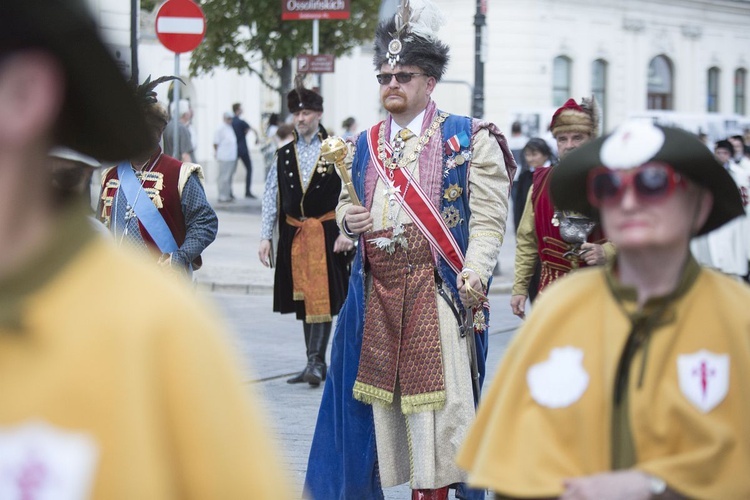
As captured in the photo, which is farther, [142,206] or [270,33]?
[270,33]

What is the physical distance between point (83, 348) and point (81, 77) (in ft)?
1.07

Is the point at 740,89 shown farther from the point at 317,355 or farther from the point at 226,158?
the point at 317,355

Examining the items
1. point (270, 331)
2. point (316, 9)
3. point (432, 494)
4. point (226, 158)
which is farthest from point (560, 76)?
point (432, 494)

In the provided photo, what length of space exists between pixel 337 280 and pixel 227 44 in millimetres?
15682

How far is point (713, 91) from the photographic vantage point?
47344mm

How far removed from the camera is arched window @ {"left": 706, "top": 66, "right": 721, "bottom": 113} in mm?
46969

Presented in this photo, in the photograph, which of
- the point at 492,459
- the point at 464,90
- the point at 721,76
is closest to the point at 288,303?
the point at 492,459

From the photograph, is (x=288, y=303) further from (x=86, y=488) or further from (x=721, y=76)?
(x=721, y=76)

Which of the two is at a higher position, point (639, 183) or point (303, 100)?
point (303, 100)

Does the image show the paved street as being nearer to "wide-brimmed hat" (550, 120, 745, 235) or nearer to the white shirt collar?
the white shirt collar

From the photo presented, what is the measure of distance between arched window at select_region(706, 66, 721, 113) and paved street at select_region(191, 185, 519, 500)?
27.6 m

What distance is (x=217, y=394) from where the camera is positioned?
5.54ft

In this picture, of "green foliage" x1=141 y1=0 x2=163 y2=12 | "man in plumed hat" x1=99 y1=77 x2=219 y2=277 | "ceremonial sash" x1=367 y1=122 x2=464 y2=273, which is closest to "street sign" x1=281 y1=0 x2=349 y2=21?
"green foliage" x1=141 y1=0 x2=163 y2=12

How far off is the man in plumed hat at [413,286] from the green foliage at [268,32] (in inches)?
707
